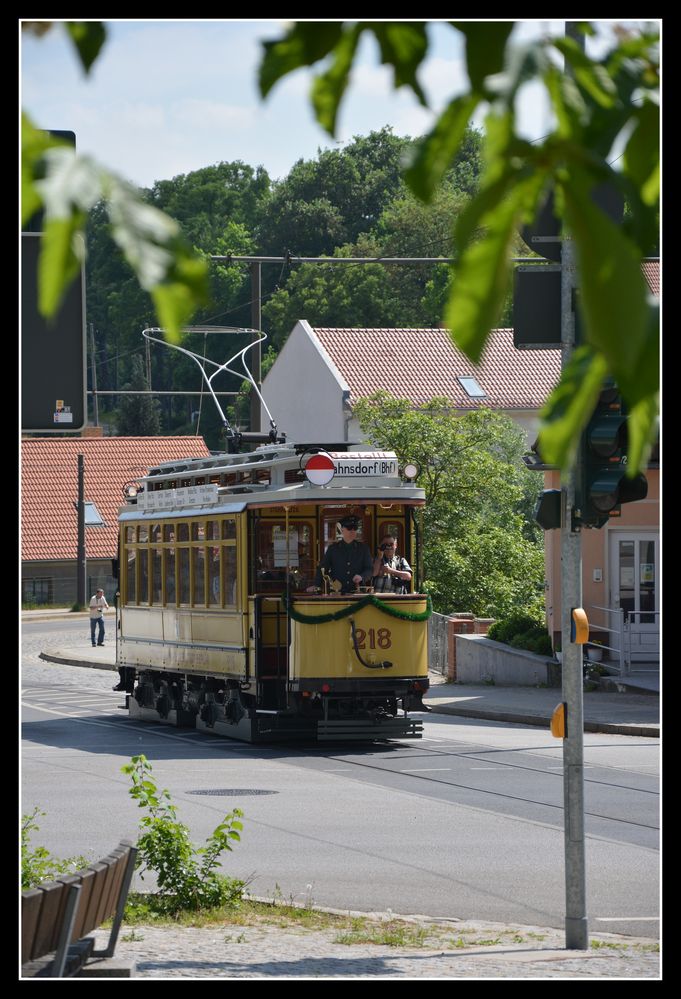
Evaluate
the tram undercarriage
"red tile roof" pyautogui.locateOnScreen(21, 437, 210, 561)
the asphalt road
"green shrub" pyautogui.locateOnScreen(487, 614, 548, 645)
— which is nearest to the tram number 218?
the tram undercarriage

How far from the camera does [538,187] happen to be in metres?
2.47

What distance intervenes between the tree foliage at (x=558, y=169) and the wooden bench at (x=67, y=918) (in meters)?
4.63

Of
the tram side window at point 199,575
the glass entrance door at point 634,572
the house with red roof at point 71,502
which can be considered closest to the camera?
the tram side window at point 199,575

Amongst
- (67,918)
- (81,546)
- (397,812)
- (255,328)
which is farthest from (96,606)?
(67,918)

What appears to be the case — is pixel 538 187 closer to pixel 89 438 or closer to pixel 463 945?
pixel 463 945

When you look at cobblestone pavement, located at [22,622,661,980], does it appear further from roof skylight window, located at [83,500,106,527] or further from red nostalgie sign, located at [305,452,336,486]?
roof skylight window, located at [83,500,106,527]

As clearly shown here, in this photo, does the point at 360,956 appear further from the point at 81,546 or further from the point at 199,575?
the point at 81,546

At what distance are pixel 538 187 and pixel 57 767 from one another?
17717 mm

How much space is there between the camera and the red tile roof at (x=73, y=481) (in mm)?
71562

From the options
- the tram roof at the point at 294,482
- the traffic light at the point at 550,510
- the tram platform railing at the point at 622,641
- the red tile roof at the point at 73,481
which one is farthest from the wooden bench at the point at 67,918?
the red tile roof at the point at 73,481

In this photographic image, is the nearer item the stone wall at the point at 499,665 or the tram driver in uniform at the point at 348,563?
the tram driver in uniform at the point at 348,563

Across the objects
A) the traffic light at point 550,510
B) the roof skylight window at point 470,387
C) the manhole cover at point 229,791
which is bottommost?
the manhole cover at point 229,791

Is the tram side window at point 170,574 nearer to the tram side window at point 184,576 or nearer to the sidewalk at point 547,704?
the tram side window at point 184,576
